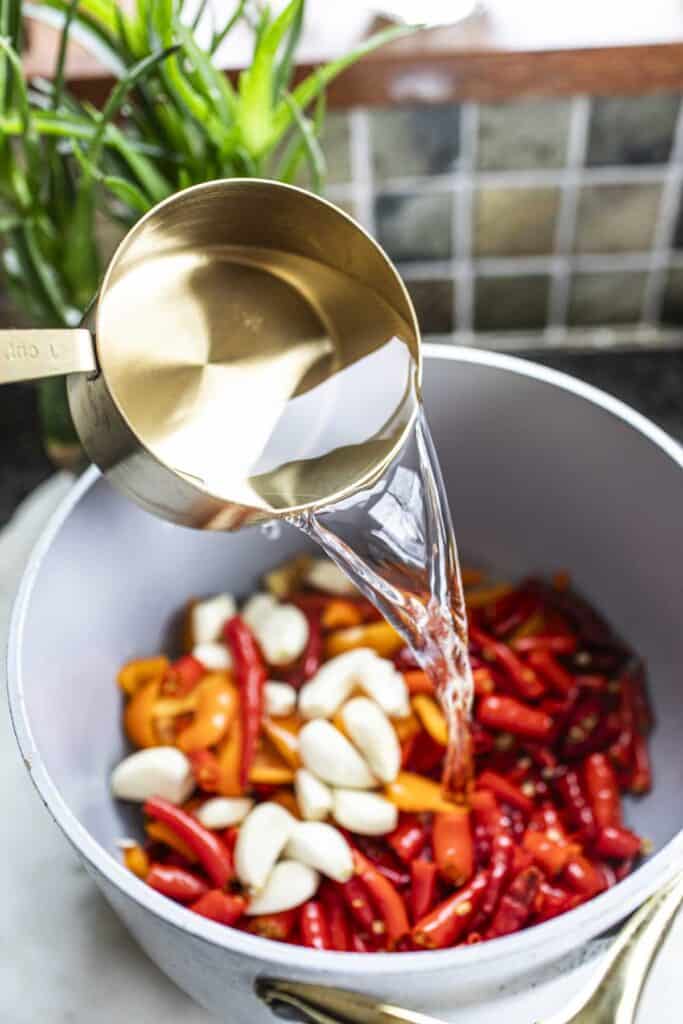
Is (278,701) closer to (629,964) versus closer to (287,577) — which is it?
(287,577)

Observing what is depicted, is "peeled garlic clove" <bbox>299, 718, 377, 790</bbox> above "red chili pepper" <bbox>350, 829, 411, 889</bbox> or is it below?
above

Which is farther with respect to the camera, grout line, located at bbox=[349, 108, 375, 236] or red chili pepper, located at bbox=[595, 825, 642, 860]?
grout line, located at bbox=[349, 108, 375, 236]

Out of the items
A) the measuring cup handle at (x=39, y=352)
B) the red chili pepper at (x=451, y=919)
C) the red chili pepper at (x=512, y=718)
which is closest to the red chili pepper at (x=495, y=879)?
the red chili pepper at (x=451, y=919)

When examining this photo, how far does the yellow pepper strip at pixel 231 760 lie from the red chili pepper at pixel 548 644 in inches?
9.4

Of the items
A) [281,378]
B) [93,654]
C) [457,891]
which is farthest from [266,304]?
[457,891]

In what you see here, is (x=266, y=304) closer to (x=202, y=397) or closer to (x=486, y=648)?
(x=202, y=397)

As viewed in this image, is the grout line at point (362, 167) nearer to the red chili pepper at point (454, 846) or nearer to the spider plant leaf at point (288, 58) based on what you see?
the spider plant leaf at point (288, 58)

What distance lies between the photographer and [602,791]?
2.83ft

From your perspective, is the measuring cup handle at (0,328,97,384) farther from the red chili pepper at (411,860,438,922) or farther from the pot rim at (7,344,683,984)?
the red chili pepper at (411,860,438,922)

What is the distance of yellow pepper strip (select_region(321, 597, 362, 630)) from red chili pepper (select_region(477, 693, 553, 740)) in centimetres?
13

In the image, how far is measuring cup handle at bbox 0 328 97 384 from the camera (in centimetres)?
57

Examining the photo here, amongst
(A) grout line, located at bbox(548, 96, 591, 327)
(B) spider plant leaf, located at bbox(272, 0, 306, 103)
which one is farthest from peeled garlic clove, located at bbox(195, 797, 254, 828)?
(A) grout line, located at bbox(548, 96, 591, 327)

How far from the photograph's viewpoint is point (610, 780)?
2.85 ft

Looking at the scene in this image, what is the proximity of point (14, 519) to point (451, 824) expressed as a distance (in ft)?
1.61
